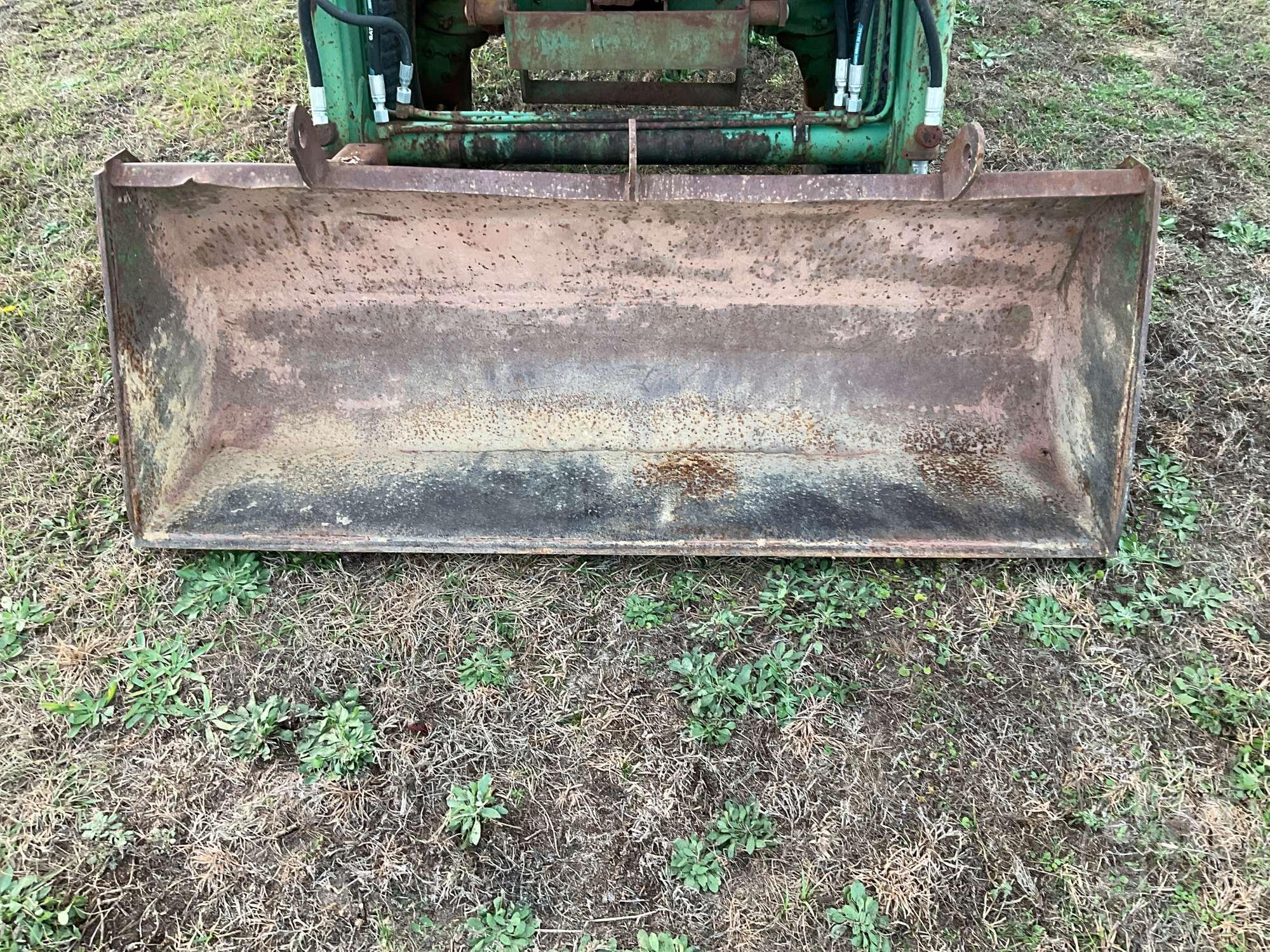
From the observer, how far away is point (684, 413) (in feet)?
7.36

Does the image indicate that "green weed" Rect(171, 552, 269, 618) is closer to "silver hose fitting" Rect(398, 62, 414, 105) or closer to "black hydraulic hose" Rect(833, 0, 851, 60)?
"silver hose fitting" Rect(398, 62, 414, 105)

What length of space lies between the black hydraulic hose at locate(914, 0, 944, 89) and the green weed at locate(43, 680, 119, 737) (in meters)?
1.60

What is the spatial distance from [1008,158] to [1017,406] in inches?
73.9

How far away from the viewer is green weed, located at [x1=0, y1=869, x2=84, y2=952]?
156cm

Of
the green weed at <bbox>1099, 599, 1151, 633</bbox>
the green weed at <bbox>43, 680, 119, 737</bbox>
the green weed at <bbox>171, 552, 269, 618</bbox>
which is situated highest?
the green weed at <bbox>171, 552, 269, 618</bbox>

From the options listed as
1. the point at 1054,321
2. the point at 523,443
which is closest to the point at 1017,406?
the point at 1054,321

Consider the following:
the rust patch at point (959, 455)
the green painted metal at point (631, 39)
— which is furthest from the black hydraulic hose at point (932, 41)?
the rust patch at point (959, 455)

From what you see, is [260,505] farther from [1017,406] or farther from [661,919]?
[1017,406]

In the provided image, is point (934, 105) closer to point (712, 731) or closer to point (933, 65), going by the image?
point (933, 65)

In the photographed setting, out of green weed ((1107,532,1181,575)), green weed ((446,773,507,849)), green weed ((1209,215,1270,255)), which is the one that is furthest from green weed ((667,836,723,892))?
green weed ((1209,215,1270,255))

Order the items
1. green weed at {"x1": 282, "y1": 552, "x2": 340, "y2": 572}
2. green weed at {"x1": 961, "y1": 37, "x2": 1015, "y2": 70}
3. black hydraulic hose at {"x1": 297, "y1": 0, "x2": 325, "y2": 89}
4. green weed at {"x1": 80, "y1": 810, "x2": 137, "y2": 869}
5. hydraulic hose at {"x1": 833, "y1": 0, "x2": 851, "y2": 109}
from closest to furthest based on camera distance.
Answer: green weed at {"x1": 80, "y1": 810, "x2": 137, "y2": 869} < black hydraulic hose at {"x1": 297, "y1": 0, "x2": 325, "y2": 89} < green weed at {"x1": 282, "y1": 552, "x2": 340, "y2": 572} < hydraulic hose at {"x1": 833, "y1": 0, "x2": 851, "y2": 109} < green weed at {"x1": 961, "y1": 37, "x2": 1015, "y2": 70}

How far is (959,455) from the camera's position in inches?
85.4

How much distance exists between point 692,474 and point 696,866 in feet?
2.92

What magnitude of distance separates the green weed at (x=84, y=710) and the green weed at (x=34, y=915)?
0.31 meters
